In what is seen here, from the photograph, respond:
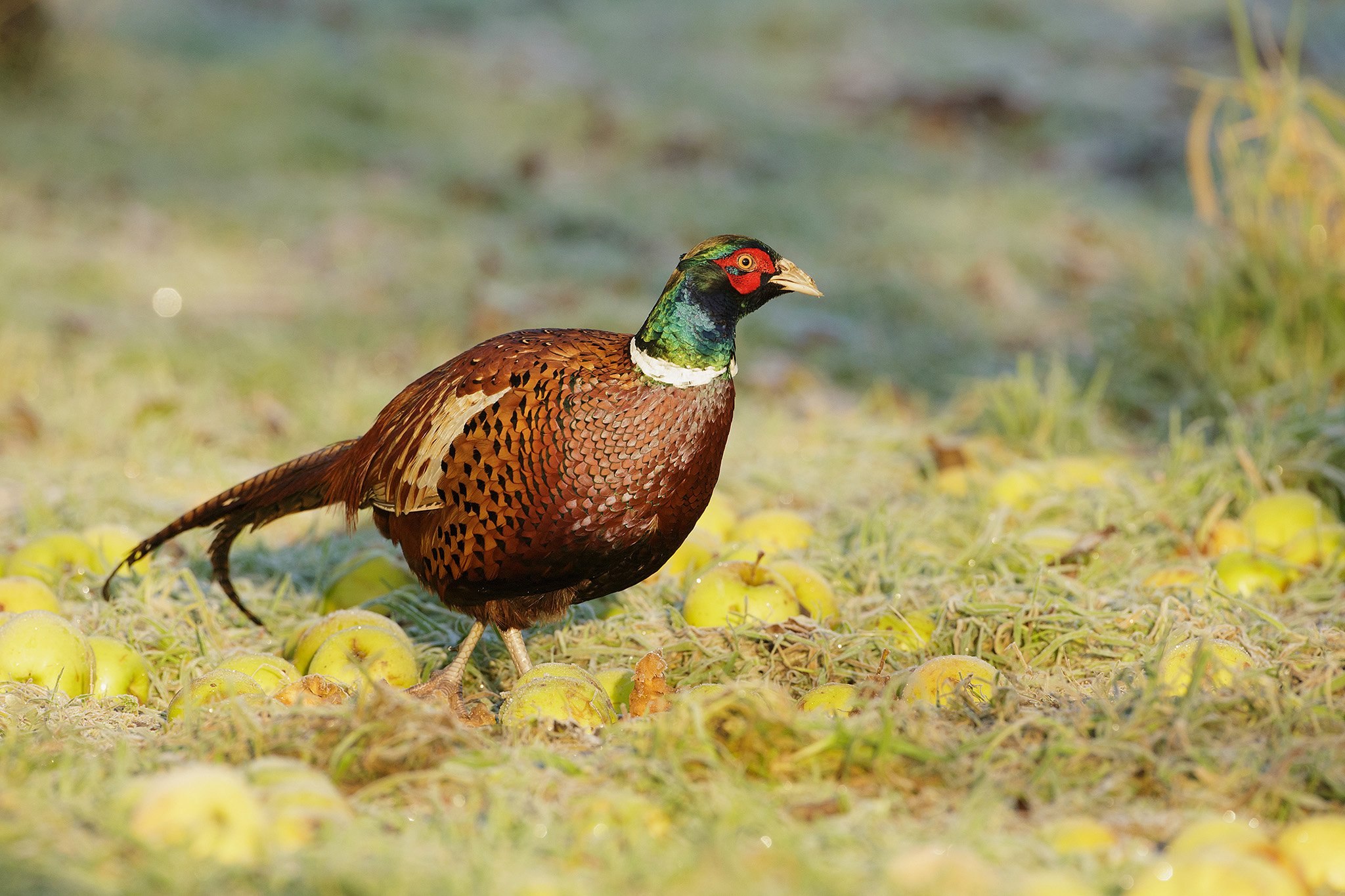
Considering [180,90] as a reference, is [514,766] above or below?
below

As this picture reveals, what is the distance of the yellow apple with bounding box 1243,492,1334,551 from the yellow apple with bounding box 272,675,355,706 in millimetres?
2453

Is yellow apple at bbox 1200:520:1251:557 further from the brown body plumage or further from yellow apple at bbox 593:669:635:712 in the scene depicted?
yellow apple at bbox 593:669:635:712

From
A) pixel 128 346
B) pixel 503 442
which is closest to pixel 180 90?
pixel 128 346

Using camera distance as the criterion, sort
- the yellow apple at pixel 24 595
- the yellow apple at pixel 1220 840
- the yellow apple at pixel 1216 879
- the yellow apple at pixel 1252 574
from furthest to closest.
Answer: the yellow apple at pixel 1252 574
the yellow apple at pixel 24 595
the yellow apple at pixel 1220 840
the yellow apple at pixel 1216 879

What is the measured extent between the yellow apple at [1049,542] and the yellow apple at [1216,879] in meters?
1.73

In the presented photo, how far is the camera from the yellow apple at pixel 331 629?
3.07 m

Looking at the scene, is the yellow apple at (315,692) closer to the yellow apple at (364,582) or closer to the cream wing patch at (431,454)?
the cream wing patch at (431,454)

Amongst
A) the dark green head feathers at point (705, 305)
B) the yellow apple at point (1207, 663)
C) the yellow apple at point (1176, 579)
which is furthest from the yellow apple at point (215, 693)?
the yellow apple at point (1176, 579)

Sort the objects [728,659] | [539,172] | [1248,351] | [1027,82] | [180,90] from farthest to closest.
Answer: [1027,82] → [180,90] → [539,172] → [1248,351] → [728,659]

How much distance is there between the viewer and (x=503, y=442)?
9.25 ft

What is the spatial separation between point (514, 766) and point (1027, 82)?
1069 centimetres

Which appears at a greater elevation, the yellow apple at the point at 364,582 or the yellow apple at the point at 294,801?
the yellow apple at the point at 294,801

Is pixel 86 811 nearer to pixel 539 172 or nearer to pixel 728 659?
pixel 728 659

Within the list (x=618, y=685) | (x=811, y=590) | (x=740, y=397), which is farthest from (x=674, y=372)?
(x=740, y=397)
